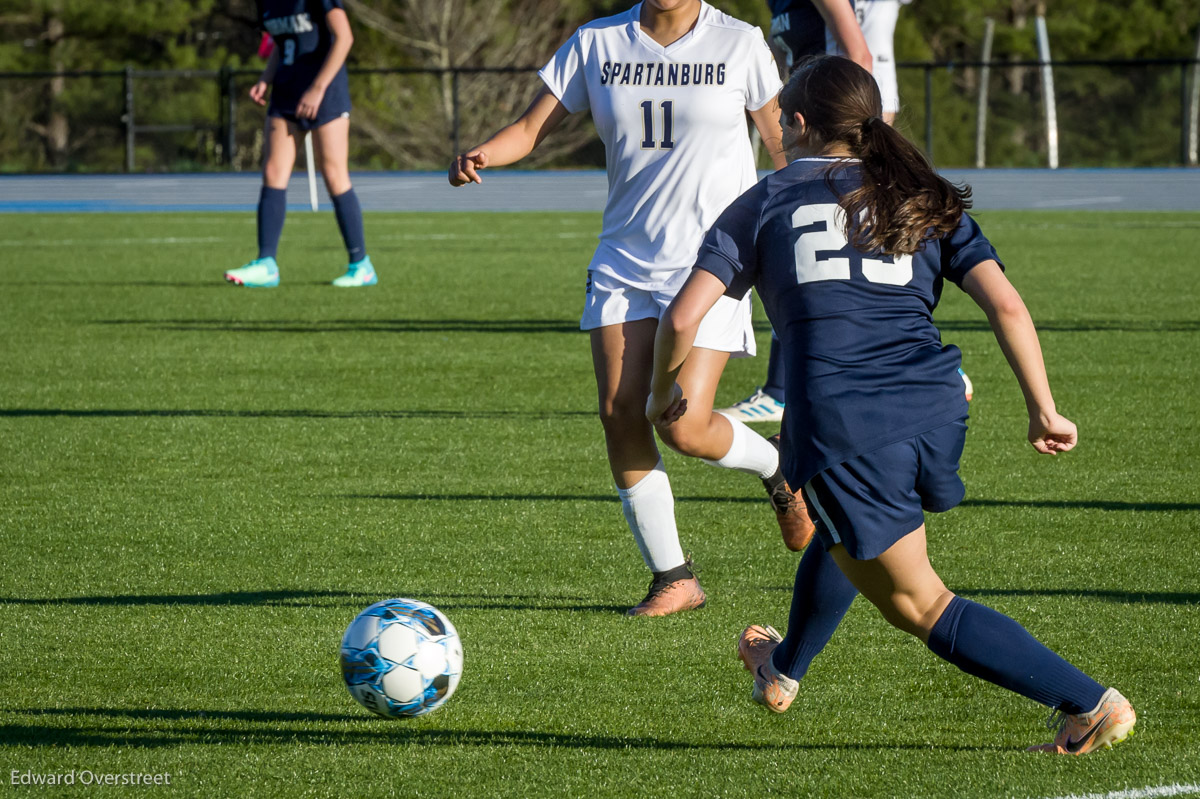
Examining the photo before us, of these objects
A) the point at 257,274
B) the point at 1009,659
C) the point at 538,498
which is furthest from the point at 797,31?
the point at 257,274

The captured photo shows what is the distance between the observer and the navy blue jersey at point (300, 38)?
38.4 feet

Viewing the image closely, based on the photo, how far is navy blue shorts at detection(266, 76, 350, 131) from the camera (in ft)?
Answer: 38.5

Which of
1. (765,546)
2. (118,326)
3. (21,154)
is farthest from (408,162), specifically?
(765,546)

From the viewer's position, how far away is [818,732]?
3379 mm

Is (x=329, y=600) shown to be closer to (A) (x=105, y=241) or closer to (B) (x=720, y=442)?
(B) (x=720, y=442)

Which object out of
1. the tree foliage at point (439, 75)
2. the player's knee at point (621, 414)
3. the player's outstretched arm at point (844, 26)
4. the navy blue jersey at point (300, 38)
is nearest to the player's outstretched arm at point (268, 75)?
the navy blue jersey at point (300, 38)

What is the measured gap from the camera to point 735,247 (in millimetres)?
3125

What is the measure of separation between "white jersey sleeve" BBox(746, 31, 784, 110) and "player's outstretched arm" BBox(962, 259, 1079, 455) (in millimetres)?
1565

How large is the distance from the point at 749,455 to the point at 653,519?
412mm

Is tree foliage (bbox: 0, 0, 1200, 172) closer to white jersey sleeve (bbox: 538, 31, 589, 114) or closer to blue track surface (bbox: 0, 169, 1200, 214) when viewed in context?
blue track surface (bbox: 0, 169, 1200, 214)

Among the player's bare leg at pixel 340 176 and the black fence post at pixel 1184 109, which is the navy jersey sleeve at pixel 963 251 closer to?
the player's bare leg at pixel 340 176

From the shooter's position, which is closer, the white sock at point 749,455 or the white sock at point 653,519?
the white sock at point 653,519

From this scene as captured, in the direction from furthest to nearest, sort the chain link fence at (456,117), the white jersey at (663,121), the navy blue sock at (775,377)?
1. the chain link fence at (456,117)
2. the navy blue sock at (775,377)
3. the white jersey at (663,121)

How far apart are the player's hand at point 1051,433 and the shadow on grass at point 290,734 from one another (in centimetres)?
67
